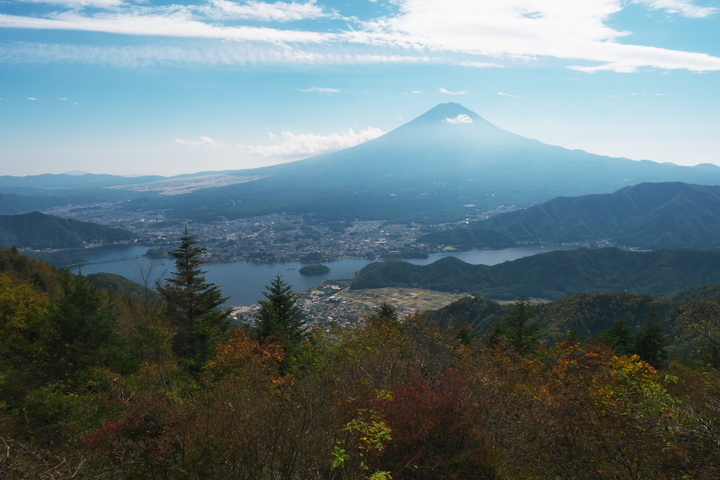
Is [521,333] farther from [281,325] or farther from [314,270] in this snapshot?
[314,270]

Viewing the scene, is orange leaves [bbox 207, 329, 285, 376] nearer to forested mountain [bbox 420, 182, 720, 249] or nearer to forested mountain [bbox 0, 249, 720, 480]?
forested mountain [bbox 0, 249, 720, 480]

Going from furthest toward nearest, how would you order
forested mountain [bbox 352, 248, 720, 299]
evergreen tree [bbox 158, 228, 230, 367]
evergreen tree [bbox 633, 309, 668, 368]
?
Result: forested mountain [bbox 352, 248, 720, 299]
evergreen tree [bbox 633, 309, 668, 368]
evergreen tree [bbox 158, 228, 230, 367]

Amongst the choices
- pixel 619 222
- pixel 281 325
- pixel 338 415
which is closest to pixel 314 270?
pixel 281 325

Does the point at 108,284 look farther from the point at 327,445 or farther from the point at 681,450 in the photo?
the point at 681,450

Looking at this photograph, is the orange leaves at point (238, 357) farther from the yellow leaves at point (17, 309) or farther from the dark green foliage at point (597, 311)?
the dark green foliage at point (597, 311)

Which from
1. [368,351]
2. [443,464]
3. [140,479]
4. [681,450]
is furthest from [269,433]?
[368,351]

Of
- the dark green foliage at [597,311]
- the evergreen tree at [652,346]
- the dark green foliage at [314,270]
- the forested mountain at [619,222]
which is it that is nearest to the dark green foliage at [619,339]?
the evergreen tree at [652,346]

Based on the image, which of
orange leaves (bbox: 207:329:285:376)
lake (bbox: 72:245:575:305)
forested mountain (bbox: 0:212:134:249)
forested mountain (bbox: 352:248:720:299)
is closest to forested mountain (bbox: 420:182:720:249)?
lake (bbox: 72:245:575:305)
